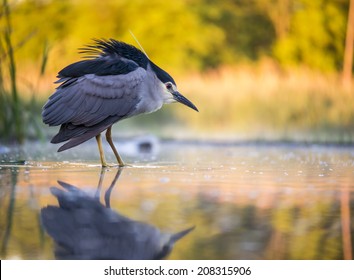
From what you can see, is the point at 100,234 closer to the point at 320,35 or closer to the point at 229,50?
the point at 320,35

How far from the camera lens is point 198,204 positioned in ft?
14.9

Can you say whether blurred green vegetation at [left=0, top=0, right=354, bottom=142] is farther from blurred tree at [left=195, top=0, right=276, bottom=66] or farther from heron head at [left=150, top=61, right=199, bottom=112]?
heron head at [left=150, top=61, right=199, bottom=112]

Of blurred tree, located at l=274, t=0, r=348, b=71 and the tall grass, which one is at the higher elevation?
blurred tree, located at l=274, t=0, r=348, b=71

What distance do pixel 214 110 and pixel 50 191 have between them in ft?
36.6

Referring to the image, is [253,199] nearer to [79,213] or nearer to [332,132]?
[79,213]

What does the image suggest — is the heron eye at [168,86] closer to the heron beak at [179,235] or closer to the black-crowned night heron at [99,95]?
the black-crowned night heron at [99,95]

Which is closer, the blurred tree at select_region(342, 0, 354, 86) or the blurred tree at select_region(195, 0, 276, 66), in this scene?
the blurred tree at select_region(342, 0, 354, 86)

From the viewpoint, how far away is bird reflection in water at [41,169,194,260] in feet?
10.6

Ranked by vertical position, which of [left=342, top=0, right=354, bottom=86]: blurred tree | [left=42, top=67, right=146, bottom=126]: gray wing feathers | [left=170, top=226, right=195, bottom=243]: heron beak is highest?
[left=342, top=0, right=354, bottom=86]: blurred tree

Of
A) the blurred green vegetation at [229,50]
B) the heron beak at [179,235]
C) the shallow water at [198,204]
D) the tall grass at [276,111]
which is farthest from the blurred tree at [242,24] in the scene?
the heron beak at [179,235]

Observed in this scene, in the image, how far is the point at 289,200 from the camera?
187 inches

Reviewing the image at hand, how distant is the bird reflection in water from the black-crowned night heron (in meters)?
2.20

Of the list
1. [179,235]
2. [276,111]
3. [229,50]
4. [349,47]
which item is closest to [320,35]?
[349,47]

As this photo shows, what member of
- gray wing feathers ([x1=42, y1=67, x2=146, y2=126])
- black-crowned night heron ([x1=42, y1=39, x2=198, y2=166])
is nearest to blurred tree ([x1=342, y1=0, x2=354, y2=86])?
black-crowned night heron ([x1=42, y1=39, x2=198, y2=166])
